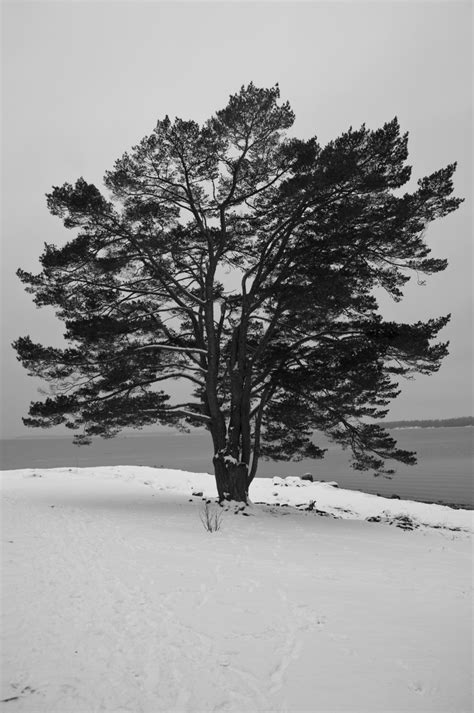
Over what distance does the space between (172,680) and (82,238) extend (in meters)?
11.6

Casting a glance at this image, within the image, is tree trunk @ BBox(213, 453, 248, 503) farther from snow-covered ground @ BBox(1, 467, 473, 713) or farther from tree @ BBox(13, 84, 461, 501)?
snow-covered ground @ BBox(1, 467, 473, 713)

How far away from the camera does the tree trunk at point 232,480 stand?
13031 mm

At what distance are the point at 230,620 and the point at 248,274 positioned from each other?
10476 millimetres

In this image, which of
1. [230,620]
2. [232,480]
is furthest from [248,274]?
[230,620]

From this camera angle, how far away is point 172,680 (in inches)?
140

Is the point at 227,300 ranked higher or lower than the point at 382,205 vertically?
lower

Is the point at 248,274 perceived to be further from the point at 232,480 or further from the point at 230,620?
the point at 230,620

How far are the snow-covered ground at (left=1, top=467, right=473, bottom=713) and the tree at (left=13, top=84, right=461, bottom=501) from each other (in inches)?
174

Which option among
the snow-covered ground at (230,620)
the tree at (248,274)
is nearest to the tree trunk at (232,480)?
the tree at (248,274)

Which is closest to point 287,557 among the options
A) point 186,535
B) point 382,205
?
point 186,535

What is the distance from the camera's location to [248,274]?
45.3ft

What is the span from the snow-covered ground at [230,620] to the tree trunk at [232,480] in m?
3.06

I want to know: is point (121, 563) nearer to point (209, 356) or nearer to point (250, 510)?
point (250, 510)

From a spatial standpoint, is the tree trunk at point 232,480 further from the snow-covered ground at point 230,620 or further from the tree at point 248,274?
the snow-covered ground at point 230,620
